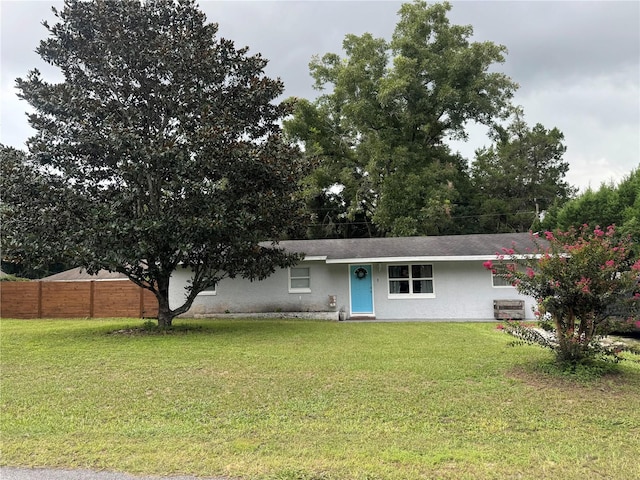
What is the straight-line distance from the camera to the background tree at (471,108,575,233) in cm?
3303

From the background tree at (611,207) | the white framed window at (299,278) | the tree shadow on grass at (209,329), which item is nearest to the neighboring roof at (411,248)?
the white framed window at (299,278)

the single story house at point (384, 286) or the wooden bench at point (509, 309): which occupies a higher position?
the single story house at point (384, 286)

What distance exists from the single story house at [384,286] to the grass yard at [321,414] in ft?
22.7

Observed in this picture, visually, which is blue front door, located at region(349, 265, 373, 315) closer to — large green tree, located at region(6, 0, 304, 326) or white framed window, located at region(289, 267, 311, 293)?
white framed window, located at region(289, 267, 311, 293)

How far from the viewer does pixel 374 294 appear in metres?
16.5

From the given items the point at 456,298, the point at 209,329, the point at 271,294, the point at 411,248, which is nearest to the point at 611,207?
the point at 456,298

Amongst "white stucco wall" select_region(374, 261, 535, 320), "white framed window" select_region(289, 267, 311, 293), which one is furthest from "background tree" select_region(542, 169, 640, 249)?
"white framed window" select_region(289, 267, 311, 293)

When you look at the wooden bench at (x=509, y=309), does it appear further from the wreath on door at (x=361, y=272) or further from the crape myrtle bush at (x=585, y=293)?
the crape myrtle bush at (x=585, y=293)

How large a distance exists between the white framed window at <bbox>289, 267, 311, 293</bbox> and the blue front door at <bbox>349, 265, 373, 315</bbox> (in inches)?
65.6

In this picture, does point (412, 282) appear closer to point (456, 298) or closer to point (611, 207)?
point (456, 298)

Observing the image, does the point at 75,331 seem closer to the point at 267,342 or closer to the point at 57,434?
the point at 267,342

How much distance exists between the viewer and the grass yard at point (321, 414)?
3.78m

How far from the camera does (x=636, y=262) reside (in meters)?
6.50

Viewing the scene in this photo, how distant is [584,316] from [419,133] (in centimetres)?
2494
